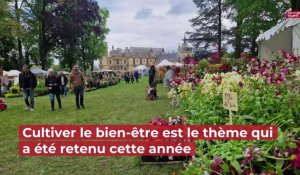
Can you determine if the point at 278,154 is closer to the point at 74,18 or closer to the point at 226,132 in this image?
the point at 226,132

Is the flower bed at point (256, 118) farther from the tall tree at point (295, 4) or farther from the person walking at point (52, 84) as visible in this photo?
the tall tree at point (295, 4)

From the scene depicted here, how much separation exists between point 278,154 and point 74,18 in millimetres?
39710

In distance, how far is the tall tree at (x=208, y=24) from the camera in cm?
4450

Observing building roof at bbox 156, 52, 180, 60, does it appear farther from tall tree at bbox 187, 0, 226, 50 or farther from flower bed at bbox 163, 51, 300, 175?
flower bed at bbox 163, 51, 300, 175

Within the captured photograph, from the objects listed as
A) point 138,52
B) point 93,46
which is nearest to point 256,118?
point 93,46

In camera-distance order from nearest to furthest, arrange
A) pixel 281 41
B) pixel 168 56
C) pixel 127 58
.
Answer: pixel 281 41 < pixel 168 56 < pixel 127 58

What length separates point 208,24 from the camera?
4572 centimetres

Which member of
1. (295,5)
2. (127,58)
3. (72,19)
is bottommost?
(295,5)

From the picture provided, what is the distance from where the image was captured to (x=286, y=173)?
3039 mm

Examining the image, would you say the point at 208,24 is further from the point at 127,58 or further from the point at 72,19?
the point at 127,58

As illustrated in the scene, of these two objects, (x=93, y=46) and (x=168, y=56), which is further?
(x=168, y=56)

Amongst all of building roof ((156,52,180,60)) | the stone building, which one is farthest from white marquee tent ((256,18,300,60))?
the stone building

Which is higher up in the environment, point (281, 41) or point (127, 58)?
point (127, 58)

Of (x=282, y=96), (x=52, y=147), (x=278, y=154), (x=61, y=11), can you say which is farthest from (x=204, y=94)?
(x=61, y=11)
